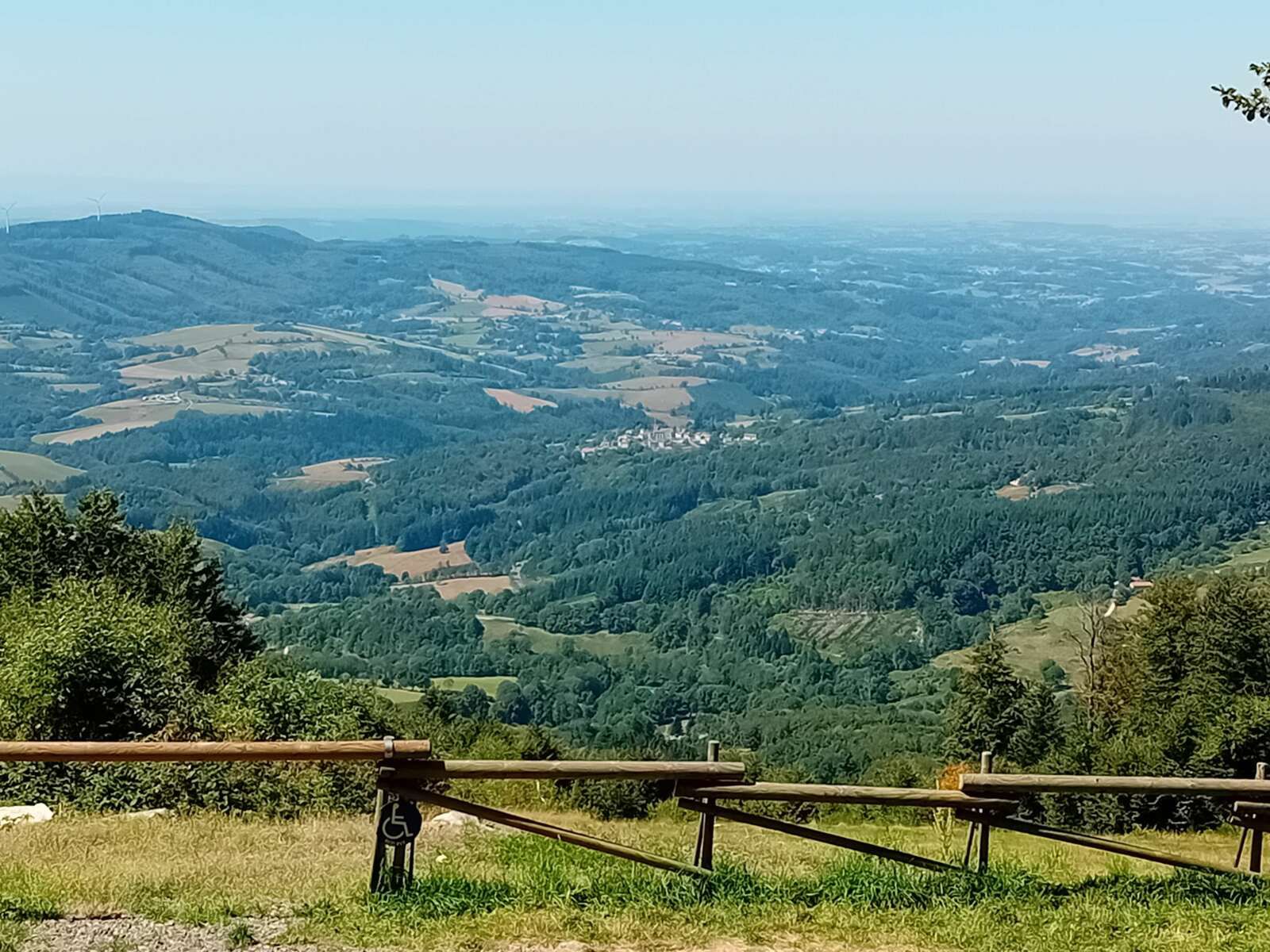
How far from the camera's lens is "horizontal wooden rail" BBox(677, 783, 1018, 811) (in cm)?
789

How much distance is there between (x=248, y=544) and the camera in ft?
532

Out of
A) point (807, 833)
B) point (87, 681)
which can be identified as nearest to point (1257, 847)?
point (807, 833)

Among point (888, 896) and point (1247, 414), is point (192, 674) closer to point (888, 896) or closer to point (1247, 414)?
point (888, 896)

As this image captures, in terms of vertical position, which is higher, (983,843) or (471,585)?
(983,843)

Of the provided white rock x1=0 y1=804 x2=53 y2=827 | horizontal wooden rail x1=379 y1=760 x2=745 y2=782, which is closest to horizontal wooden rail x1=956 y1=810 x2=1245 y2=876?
horizontal wooden rail x1=379 y1=760 x2=745 y2=782

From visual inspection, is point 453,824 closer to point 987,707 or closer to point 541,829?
point 541,829

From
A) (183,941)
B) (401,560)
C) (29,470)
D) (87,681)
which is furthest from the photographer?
(29,470)

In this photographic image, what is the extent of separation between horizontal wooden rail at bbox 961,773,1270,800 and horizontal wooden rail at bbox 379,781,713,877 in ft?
6.43

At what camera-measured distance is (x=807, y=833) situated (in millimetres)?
8039

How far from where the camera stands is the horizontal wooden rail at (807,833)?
7863 millimetres

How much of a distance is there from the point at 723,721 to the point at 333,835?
83.1 metres

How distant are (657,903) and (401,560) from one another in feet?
504

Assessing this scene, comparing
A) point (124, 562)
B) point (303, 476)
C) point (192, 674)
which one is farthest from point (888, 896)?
point (303, 476)

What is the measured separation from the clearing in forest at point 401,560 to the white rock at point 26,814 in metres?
138
